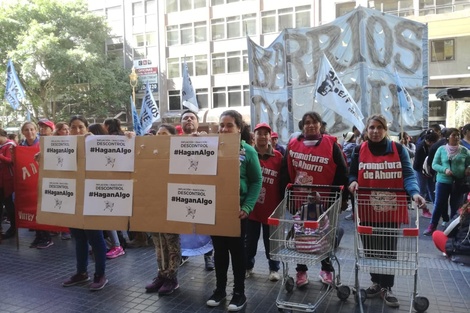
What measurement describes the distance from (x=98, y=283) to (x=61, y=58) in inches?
1016

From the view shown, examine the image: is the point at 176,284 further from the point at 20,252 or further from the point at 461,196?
the point at 461,196

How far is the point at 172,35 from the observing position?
35188 mm

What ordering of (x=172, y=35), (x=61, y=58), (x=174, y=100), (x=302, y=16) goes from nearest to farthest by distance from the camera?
(x=61, y=58) → (x=302, y=16) → (x=172, y=35) → (x=174, y=100)

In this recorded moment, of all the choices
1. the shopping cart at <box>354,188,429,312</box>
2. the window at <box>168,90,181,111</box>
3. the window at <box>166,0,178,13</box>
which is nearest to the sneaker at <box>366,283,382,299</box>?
the shopping cart at <box>354,188,429,312</box>

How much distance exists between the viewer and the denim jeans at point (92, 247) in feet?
16.0

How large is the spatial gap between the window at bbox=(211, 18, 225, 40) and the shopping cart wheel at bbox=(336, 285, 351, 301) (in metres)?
30.8

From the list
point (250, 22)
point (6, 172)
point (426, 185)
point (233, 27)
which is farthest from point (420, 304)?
point (233, 27)

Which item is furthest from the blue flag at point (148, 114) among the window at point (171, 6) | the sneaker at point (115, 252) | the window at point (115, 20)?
the window at point (115, 20)

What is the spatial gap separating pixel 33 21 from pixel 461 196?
28.0m

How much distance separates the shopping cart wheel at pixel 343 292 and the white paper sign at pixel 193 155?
5.86 feet

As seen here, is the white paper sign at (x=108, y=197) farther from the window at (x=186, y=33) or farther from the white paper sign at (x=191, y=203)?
the window at (x=186, y=33)

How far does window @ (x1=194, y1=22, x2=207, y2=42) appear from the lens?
33938 mm

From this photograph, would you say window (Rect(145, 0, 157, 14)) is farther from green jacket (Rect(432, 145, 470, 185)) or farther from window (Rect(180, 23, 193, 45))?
green jacket (Rect(432, 145, 470, 185))

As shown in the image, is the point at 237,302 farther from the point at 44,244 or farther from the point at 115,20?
the point at 115,20
